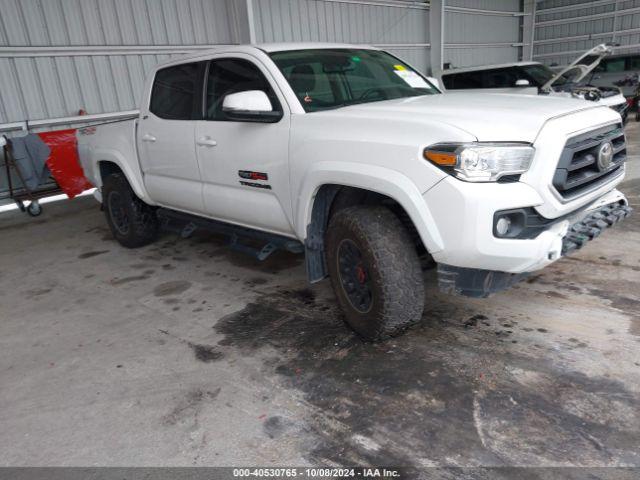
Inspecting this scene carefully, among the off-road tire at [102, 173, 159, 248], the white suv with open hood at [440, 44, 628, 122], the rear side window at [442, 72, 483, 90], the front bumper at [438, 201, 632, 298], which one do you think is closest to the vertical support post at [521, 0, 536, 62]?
the white suv with open hood at [440, 44, 628, 122]

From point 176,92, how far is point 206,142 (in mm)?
816

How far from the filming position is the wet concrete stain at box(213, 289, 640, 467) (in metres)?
2.26

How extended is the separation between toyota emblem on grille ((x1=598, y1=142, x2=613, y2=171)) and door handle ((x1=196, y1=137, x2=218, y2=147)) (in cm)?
260

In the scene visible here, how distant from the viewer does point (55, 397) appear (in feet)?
9.68

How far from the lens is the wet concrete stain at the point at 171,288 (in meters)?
4.40

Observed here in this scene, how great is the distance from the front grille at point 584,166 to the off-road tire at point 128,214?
417cm

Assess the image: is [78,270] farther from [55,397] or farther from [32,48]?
[32,48]

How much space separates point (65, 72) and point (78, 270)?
5.39m

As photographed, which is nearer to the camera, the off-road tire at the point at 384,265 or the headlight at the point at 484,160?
the headlight at the point at 484,160

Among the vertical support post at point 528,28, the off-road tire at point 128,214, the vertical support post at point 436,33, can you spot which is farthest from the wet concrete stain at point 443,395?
the vertical support post at point 528,28

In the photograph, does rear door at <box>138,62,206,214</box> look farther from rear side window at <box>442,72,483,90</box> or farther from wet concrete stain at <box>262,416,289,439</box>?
rear side window at <box>442,72,483,90</box>

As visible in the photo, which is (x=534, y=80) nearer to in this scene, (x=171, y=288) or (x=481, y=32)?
(x=171, y=288)

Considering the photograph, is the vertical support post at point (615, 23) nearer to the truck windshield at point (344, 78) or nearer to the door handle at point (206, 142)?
the truck windshield at point (344, 78)

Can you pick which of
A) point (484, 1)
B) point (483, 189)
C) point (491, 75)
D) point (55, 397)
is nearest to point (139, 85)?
point (491, 75)
